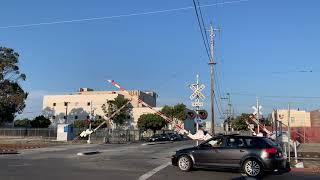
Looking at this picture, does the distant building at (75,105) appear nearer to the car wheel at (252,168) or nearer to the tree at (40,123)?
the tree at (40,123)

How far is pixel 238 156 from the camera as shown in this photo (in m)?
18.2

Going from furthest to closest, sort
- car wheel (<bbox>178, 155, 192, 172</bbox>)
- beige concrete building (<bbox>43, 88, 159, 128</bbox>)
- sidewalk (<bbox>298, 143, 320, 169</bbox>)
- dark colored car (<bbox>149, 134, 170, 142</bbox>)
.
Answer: beige concrete building (<bbox>43, 88, 159, 128</bbox>) < dark colored car (<bbox>149, 134, 170, 142</bbox>) < sidewalk (<bbox>298, 143, 320, 169</bbox>) < car wheel (<bbox>178, 155, 192, 172</bbox>)

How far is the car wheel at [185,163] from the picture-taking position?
19.4 meters

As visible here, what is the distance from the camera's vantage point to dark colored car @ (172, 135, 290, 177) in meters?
17.6

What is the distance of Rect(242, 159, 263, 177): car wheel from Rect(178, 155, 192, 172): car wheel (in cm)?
244

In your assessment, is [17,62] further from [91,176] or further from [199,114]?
[91,176]

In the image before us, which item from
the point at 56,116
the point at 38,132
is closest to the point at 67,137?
the point at 38,132

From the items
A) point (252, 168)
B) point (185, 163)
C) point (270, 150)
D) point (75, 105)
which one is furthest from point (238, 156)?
point (75, 105)

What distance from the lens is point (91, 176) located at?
1714 cm

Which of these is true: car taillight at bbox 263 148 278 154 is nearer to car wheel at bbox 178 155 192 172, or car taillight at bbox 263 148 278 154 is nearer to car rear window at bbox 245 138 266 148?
car rear window at bbox 245 138 266 148

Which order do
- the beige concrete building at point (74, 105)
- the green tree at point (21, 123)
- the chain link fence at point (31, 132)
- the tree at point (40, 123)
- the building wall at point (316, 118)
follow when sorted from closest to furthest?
the building wall at point (316, 118) → the chain link fence at point (31, 132) → the tree at point (40, 123) → the green tree at point (21, 123) → the beige concrete building at point (74, 105)

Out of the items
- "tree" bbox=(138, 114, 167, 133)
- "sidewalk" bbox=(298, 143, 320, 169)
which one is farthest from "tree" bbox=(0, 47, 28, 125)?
"sidewalk" bbox=(298, 143, 320, 169)

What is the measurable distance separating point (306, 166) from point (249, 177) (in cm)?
578

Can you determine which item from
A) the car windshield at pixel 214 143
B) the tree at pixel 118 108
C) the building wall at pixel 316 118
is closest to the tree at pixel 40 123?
the tree at pixel 118 108
